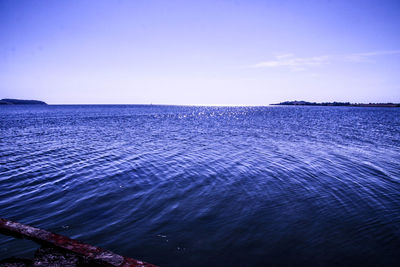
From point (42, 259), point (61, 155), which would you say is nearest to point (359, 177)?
point (42, 259)

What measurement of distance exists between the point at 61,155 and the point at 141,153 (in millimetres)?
6391

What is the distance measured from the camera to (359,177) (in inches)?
454

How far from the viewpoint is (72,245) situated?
3361 millimetres

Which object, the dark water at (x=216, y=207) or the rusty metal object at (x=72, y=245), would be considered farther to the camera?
the dark water at (x=216, y=207)

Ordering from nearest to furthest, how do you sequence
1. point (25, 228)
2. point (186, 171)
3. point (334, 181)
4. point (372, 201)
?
point (25, 228) → point (372, 201) → point (334, 181) → point (186, 171)

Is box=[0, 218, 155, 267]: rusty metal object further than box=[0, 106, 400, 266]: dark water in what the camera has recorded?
No

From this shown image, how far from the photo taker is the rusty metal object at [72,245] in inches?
116

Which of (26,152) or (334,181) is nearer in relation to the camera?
(334,181)

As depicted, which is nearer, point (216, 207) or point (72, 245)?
point (72, 245)

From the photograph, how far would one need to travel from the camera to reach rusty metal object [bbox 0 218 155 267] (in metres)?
2.96

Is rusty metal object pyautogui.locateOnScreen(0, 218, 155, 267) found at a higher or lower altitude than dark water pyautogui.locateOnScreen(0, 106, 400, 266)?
higher

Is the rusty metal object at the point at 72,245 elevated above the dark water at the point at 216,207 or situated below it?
above

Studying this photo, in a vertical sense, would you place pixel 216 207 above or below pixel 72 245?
below

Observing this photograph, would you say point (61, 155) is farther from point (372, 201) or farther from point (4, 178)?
point (372, 201)
